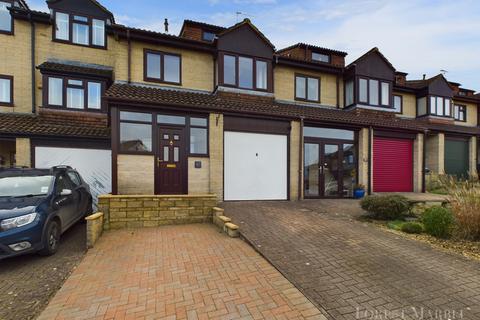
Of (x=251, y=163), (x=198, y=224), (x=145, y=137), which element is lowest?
(x=198, y=224)

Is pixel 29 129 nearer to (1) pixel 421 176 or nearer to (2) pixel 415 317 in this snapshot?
(2) pixel 415 317

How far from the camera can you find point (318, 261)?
4.17m

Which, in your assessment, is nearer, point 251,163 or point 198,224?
point 198,224

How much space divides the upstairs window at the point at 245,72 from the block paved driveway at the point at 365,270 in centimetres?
700

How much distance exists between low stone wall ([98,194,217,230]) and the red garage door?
904 centimetres

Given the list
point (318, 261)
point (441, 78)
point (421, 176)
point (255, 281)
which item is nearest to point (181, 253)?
point (255, 281)

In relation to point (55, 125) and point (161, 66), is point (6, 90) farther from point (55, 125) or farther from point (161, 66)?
point (161, 66)

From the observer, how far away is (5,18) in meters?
11.5

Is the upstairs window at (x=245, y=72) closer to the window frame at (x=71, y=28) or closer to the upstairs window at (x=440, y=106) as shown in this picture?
the window frame at (x=71, y=28)

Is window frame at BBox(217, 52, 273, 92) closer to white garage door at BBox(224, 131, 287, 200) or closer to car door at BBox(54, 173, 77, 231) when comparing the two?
white garage door at BBox(224, 131, 287, 200)

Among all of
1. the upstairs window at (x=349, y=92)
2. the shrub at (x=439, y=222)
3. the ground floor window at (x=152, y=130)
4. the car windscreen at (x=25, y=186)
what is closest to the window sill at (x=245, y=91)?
the ground floor window at (x=152, y=130)

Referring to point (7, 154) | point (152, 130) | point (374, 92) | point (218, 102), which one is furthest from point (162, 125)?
point (374, 92)

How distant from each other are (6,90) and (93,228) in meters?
10.8

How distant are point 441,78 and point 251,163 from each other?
1567 cm
